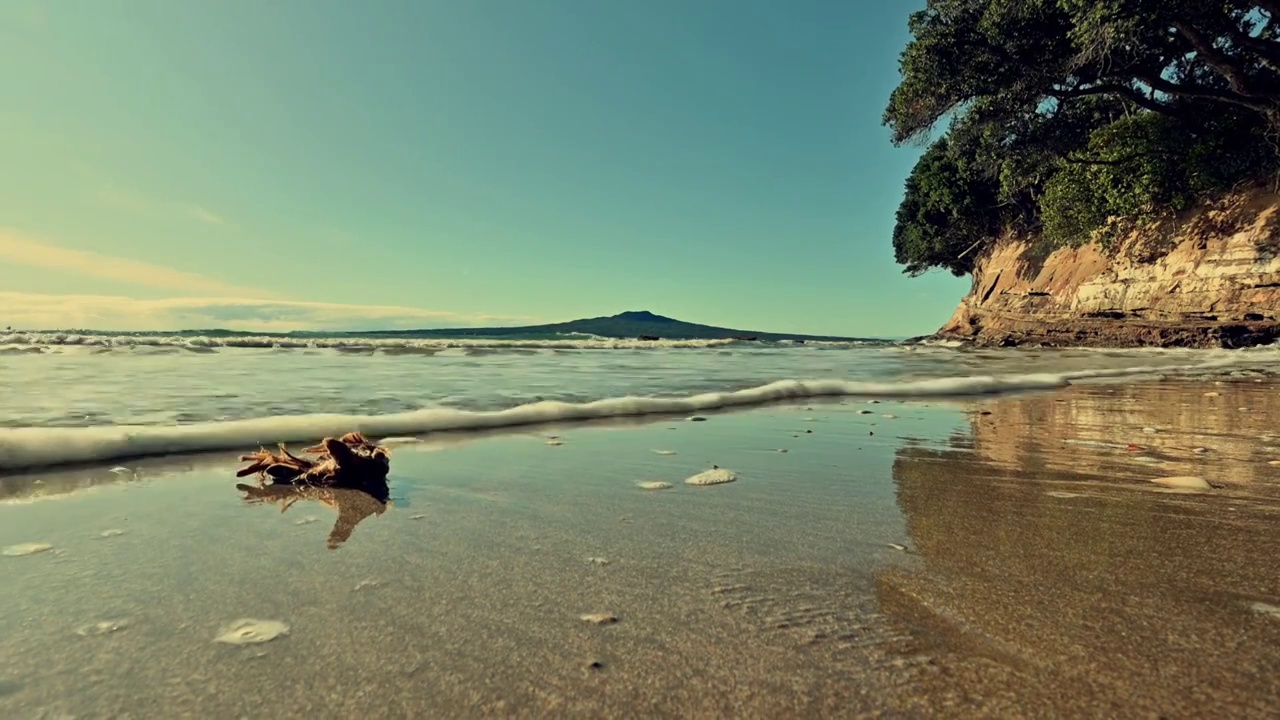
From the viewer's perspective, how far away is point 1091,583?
1474 mm

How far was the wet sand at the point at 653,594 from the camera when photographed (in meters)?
1.01

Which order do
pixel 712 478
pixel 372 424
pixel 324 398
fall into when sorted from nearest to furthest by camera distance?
pixel 712 478, pixel 372 424, pixel 324 398

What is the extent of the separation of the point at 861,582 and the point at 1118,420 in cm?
447

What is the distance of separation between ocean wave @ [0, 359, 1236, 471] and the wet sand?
0.36 metres

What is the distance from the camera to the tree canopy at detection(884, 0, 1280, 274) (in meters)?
12.8

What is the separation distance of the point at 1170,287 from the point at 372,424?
79.0ft

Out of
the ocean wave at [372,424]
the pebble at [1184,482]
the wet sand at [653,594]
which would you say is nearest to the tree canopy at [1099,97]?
the ocean wave at [372,424]

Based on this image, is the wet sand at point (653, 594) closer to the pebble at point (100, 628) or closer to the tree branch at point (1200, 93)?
the pebble at point (100, 628)

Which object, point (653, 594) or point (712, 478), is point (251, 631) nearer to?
point (653, 594)

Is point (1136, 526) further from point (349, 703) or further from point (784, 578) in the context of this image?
point (349, 703)

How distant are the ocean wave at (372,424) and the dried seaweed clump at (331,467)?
993 mm

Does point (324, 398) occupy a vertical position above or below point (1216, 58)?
below

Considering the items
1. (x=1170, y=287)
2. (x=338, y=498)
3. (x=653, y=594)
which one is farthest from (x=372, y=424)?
(x=1170, y=287)

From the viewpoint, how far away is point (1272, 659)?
3.56ft
